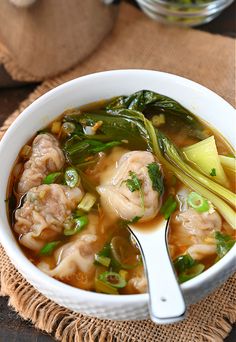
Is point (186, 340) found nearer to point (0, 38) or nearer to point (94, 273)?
point (94, 273)

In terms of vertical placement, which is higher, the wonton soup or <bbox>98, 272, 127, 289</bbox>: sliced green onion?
the wonton soup

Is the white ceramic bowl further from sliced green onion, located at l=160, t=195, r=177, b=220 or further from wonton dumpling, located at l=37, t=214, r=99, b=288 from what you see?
sliced green onion, located at l=160, t=195, r=177, b=220

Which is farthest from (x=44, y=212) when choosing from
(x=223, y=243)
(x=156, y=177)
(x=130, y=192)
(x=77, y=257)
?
(x=223, y=243)

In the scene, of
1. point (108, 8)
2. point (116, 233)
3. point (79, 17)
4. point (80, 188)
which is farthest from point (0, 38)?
point (116, 233)

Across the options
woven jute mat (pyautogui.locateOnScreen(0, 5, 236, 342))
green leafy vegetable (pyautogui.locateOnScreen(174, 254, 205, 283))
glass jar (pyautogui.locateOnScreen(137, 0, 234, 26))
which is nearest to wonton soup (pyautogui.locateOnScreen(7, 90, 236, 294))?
green leafy vegetable (pyautogui.locateOnScreen(174, 254, 205, 283))

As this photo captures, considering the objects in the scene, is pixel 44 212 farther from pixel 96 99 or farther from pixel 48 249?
pixel 96 99

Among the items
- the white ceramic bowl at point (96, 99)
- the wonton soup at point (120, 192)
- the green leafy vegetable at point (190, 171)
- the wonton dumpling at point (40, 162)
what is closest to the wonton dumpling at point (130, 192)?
the wonton soup at point (120, 192)
